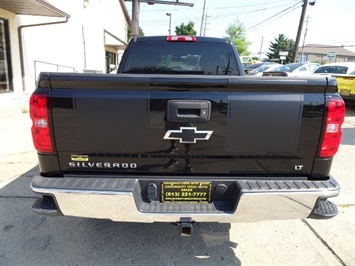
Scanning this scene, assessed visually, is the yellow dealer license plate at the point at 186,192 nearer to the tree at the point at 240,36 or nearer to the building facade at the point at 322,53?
the tree at the point at 240,36

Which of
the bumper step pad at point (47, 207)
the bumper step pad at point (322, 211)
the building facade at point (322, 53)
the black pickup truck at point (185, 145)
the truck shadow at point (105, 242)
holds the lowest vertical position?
the truck shadow at point (105, 242)

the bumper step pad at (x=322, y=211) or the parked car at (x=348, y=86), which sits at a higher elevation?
the parked car at (x=348, y=86)

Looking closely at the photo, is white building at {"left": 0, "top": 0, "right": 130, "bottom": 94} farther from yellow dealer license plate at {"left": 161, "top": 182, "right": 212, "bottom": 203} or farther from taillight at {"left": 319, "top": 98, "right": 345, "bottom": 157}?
taillight at {"left": 319, "top": 98, "right": 345, "bottom": 157}

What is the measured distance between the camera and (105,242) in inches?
108

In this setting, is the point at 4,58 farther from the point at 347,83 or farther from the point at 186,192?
the point at 347,83

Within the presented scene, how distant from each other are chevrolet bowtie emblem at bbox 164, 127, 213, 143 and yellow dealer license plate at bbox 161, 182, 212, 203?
14.3 inches

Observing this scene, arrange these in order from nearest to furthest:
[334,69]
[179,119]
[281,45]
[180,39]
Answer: [179,119] → [180,39] → [334,69] → [281,45]

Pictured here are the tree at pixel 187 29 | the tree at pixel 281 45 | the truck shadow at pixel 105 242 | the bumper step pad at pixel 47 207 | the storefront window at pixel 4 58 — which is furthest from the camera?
the tree at pixel 281 45

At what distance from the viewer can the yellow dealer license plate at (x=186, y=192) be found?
83.7 inches

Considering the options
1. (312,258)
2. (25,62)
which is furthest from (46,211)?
(25,62)

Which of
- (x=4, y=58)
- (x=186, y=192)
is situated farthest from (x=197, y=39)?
(x=4, y=58)

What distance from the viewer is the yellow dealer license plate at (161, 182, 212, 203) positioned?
6.97 ft

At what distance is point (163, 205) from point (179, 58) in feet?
7.65

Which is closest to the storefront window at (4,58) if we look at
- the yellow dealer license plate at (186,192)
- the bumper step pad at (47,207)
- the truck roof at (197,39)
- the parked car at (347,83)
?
the truck roof at (197,39)
